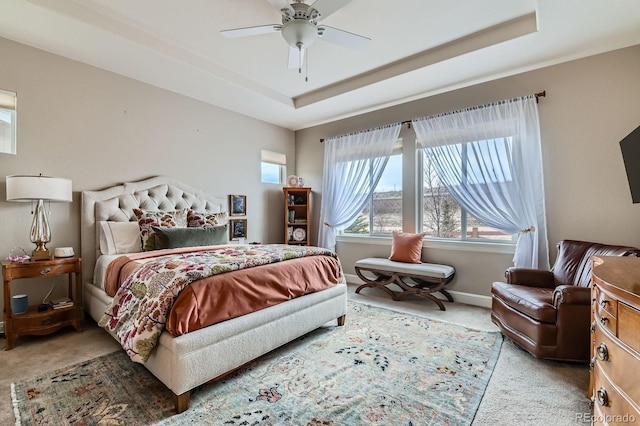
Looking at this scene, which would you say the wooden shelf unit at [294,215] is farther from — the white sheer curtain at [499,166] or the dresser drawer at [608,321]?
the dresser drawer at [608,321]

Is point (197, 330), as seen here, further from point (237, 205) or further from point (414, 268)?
point (237, 205)

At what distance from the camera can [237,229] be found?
14.8 ft

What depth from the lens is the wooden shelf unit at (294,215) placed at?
4.96m

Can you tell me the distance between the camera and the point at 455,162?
3.67 meters

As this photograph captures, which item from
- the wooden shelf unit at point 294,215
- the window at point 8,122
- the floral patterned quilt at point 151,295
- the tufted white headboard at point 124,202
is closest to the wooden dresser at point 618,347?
the floral patterned quilt at point 151,295

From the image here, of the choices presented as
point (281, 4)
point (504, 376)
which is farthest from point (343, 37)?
point (504, 376)

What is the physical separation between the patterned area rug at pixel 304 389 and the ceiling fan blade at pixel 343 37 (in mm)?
2516

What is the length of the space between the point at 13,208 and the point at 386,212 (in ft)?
14.1

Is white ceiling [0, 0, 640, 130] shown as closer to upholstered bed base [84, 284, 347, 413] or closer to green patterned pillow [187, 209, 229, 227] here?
green patterned pillow [187, 209, 229, 227]

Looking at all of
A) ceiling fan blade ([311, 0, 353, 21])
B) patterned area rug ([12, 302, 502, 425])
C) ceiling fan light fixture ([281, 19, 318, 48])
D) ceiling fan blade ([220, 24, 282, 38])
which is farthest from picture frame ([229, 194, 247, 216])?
ceiling fan blade ([311, 0, 353, 21])

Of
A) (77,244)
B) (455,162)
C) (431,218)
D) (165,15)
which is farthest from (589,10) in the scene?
(77,244)

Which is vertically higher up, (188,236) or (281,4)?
(281,4)

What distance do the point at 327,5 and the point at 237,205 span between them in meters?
3.17

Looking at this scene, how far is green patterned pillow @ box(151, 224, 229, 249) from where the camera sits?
2.89 meters
